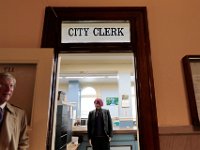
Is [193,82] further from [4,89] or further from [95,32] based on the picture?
[4,89]

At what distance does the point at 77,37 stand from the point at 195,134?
1.24 meters

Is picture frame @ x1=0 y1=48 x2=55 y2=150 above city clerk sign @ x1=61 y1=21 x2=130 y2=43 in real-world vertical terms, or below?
below

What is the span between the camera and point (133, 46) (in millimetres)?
1606

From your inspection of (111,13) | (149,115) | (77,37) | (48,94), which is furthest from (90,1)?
(149,115)

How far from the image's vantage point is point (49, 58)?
4.85 ft

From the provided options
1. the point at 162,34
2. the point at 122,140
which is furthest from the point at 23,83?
the point at 122,140

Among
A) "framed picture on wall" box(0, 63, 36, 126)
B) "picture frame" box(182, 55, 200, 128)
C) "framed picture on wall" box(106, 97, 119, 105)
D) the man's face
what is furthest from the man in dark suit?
"framed picture on wall" box(106, 97, 119, 105)

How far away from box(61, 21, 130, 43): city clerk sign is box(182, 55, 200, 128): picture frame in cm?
54

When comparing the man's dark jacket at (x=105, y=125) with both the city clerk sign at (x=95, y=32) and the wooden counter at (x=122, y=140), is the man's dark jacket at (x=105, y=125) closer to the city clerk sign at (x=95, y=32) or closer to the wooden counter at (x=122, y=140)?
the wooden counter at (x=122, y=140)

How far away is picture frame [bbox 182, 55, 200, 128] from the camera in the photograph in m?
1.44

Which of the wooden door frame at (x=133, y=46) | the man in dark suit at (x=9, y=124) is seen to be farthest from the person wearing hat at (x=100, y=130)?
the man in dark suit at (x=9, y=124)

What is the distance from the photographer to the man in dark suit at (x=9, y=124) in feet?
3.79

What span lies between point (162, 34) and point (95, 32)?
23.8 inches

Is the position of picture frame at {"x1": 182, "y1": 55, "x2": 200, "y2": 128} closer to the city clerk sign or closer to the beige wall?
the beige wall
